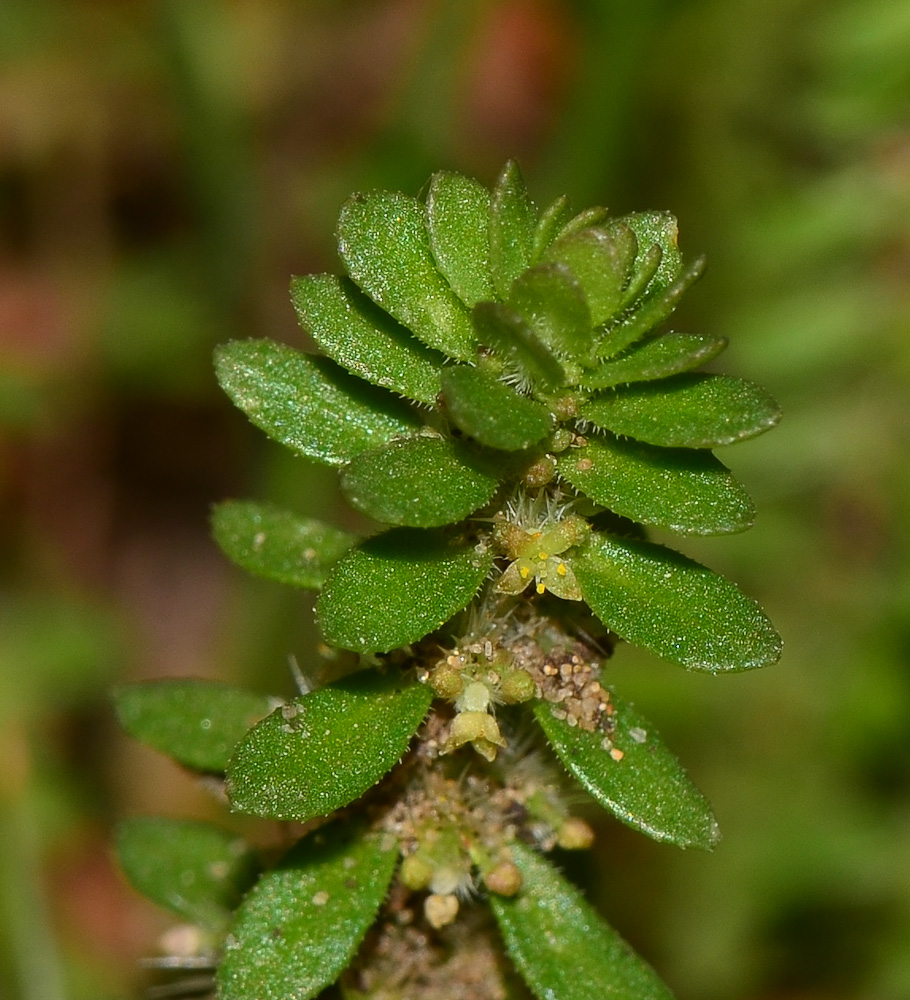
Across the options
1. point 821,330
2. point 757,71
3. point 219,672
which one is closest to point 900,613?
point 821,330

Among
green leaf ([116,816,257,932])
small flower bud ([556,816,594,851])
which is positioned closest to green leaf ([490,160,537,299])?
small flower bud ([556,816,594,851])

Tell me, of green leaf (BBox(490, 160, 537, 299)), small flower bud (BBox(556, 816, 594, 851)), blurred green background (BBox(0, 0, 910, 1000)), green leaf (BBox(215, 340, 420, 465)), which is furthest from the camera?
blurred green background (BBox(0, 0, 910, 1000))

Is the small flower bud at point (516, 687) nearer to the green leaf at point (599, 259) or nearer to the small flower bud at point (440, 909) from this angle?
the small flower bud at point (440, 909)

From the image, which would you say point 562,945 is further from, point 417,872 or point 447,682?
point 447,682

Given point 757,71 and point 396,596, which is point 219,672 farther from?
point 396,596

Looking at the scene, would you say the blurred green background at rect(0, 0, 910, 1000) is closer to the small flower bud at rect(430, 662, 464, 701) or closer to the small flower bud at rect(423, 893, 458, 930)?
the small flower bud at rect(423, 893, 458, 930)

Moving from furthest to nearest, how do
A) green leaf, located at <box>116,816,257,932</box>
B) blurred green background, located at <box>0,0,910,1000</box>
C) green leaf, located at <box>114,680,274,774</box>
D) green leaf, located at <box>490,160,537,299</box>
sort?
blurred green background, located at <box>0,0,910,1000</box>, green leaf, located at <box>116,816,257,932</box>, green leaf, located at <box>114,680,274,774</box>, green leaf, located at <box>490,160,537,299</box>
